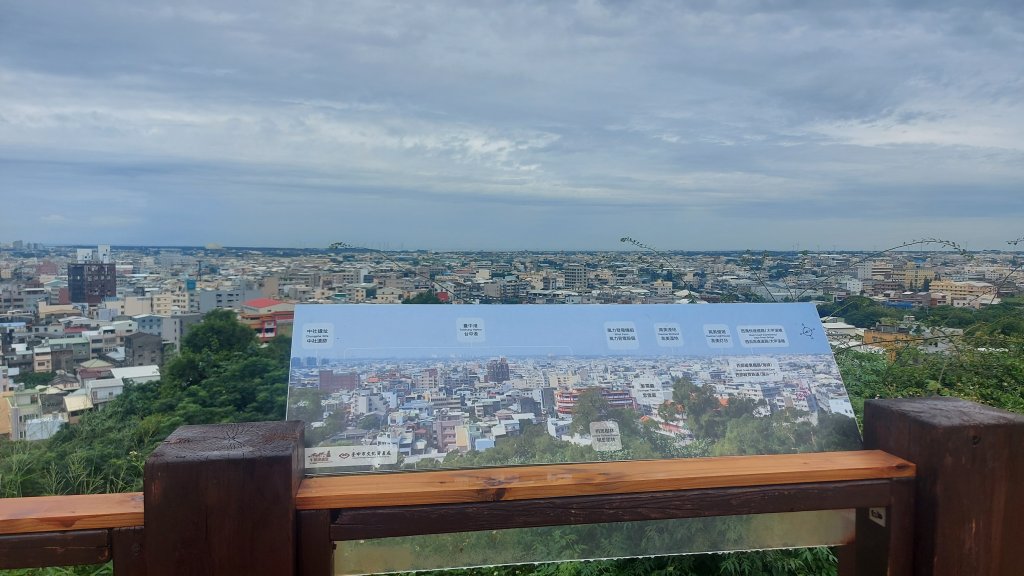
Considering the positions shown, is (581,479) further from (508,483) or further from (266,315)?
(266,315)

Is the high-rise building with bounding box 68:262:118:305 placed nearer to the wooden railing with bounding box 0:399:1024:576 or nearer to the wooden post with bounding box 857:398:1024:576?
the wooden railing with bounding box 0:399:1024:576

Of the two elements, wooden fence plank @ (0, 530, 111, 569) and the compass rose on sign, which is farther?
the compass rose on sign

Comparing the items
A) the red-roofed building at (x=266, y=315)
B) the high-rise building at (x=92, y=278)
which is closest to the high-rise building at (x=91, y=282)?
the high-rise building at (x=92, y=278)

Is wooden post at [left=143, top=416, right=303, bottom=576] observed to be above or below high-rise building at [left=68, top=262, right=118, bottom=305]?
below

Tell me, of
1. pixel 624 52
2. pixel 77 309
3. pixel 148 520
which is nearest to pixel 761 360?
pixel 148 520

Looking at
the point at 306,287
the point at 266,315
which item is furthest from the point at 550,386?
the point at 306,287

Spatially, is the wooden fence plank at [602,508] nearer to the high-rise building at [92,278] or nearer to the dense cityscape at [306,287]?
the dense cityscape at [306,287]

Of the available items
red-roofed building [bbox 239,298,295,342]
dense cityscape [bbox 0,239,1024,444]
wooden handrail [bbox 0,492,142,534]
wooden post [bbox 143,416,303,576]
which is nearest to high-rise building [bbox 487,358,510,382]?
wooden post [bbox 143,416,303,576]
